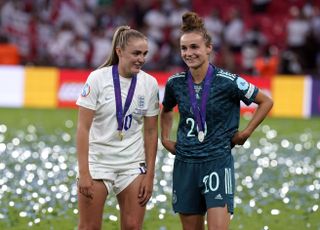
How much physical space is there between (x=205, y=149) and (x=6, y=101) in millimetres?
15853

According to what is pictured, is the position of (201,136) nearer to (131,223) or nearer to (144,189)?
(144,189)

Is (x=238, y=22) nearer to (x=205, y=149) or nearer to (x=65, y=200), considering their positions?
(x=65, y=200)

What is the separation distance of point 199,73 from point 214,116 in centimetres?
34

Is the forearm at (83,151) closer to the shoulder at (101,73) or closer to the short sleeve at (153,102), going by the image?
the shoulder at (101,73)

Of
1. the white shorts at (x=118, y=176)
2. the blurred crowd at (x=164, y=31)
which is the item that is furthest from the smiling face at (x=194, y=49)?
the blurred crowd at (x=164, y=31)

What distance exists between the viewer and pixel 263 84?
22578 millimetres

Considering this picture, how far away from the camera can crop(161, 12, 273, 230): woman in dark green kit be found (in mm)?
7070

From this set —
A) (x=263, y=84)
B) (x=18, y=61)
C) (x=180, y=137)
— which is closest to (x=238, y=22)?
(x=263, y=84)

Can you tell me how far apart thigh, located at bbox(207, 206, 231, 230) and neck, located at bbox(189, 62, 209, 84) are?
97 centimetres

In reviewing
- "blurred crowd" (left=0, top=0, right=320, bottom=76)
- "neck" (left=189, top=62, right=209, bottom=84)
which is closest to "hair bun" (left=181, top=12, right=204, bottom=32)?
"neck" (left=189, top=62, right=209, bottom=84)

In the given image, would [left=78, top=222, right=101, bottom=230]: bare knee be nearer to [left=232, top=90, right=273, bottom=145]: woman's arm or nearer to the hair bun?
[left=232, top=90, right=273, bottom=145]: woman's arm

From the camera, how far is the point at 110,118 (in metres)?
7.04

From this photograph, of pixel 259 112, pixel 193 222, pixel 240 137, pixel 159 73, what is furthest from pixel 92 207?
pixel 159 73

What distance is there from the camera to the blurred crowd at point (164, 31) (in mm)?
24281
